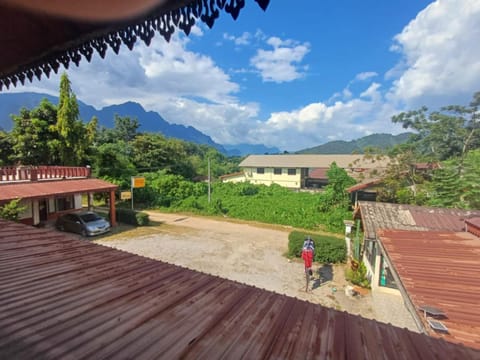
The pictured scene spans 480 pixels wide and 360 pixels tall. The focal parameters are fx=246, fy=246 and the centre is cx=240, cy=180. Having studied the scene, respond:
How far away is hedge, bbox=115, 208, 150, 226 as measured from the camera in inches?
591

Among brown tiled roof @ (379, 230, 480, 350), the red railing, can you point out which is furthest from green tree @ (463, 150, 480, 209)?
the red railing

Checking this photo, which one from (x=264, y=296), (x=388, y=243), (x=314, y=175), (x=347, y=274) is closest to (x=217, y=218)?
(x=347, y=274)

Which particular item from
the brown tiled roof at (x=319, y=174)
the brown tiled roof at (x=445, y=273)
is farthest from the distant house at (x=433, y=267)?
the brown tiled roof at (x=319, y=174)

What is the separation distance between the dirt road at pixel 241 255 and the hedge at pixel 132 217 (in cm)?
77

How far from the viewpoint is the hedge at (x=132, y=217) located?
1502cm

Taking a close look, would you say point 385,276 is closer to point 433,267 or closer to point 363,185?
point 433,267

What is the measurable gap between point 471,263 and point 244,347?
16.8ft

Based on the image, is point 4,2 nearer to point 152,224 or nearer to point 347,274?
point 347,274

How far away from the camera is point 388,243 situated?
18.6ft

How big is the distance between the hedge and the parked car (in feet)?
6.96

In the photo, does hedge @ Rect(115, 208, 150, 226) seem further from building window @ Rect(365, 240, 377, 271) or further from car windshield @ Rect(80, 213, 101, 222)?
building window @ Rect(365, 240, 377, 271)

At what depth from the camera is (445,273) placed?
4094 mm

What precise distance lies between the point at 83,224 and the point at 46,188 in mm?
2332

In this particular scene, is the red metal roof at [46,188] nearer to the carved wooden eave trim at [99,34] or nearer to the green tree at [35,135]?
the green tree at [35,135]
